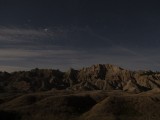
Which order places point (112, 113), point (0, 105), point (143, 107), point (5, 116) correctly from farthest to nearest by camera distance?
point (0, 105) → point (143, 107) → point (112, 113) → point (5, 116)

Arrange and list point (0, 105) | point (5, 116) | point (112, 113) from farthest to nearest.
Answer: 1. point (0, 105)
2. point (112, 113)
3. point (5, 116)

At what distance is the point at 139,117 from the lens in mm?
95750

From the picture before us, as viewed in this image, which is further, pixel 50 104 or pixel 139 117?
pixel 50 104

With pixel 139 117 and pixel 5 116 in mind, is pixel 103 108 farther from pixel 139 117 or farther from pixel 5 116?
pixel 5 116

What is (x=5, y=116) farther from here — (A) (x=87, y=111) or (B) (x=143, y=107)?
(B) (x=143, y=107)

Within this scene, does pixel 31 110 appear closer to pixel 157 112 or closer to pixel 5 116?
pixel 5 116

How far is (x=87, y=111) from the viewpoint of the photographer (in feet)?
341

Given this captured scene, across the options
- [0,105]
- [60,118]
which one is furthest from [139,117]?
[0,105]

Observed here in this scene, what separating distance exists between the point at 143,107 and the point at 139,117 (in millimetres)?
9375

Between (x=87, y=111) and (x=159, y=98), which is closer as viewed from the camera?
(x=87, y=111)

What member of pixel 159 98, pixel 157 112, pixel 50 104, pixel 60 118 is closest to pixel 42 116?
pixel 60 118

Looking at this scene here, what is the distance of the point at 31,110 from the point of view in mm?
98062

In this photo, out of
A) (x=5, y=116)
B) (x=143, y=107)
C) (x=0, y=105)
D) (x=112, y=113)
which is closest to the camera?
(x=5, y=116)

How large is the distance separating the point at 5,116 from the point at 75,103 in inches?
1131
